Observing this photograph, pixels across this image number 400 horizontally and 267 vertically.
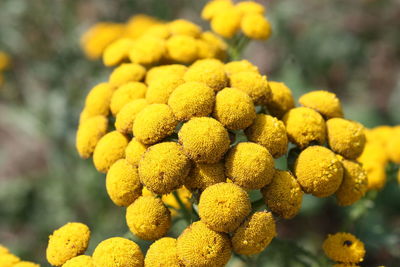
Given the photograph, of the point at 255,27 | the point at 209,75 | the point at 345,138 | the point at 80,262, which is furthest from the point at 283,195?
the point at 255,27

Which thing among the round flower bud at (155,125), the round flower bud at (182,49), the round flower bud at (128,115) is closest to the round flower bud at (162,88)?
the round flower bud at (128,115)

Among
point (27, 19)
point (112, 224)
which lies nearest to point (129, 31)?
point (27, 19)

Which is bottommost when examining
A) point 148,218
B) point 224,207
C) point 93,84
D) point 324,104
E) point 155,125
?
point 93,84

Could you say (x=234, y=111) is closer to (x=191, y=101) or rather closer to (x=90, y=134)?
(x=191, y=101)

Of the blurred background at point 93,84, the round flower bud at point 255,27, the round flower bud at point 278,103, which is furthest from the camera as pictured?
the blurred background at point 93,84

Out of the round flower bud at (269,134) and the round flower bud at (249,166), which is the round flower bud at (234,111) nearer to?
the round flower bud at (269,134)

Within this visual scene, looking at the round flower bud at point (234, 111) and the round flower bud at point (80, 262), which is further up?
the round flower bud at point (234, 111)

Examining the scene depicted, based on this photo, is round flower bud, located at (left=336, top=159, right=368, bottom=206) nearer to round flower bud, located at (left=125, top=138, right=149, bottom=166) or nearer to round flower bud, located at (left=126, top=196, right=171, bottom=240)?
round flower bud, located at (left=126, top=196, right=171, bottom=240)

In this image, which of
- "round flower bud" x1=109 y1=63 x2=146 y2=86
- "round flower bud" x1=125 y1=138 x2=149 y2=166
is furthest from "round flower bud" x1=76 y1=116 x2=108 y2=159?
"round flower bud" x1=125 y1=138 x2=149 y2=166
